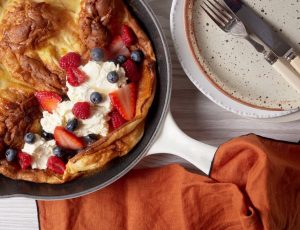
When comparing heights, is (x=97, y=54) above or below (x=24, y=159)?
above

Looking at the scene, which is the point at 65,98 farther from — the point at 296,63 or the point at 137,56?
the point at 296,63

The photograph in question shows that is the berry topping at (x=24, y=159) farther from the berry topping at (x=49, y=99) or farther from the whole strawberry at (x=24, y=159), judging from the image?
the berry topping at (x=49, y=99)

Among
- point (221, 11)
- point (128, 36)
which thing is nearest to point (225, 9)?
point (221, 11)

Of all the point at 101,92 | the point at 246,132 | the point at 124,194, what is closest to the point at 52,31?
the point at 101,92

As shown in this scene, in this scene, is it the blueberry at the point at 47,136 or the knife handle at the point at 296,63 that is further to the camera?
the blueberry at the point at 47,136

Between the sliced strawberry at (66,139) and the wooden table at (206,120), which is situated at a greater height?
the wooden table at (206,120)

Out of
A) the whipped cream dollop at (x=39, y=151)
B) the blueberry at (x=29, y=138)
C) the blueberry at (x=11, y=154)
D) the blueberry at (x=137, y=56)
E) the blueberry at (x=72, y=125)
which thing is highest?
the blueberry at (x=137, y=56)

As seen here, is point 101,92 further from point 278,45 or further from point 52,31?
point 278,45

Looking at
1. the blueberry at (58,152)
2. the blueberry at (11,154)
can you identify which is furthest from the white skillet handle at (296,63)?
the blueberry at (11,154)
